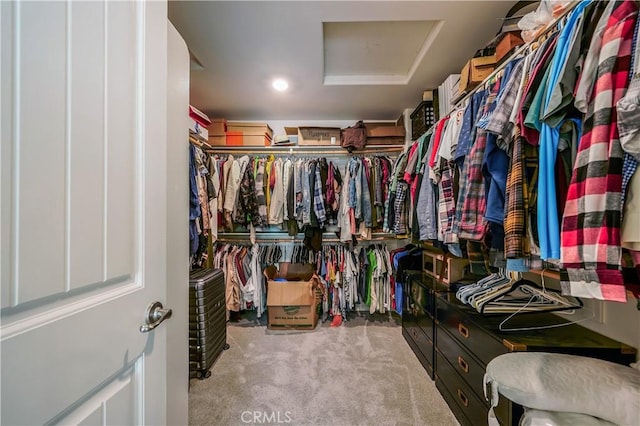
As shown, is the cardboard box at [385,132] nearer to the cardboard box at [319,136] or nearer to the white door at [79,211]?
the cardboard box at [319,136]

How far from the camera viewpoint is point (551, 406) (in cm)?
76

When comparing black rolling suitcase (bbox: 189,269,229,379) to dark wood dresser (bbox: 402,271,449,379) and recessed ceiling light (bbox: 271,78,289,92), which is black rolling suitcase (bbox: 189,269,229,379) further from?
recessed ceiling light (bbox: 271,78,289,92)

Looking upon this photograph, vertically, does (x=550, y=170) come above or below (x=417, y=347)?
above

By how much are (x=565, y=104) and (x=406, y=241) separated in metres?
2.50

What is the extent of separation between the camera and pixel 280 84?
232 cm

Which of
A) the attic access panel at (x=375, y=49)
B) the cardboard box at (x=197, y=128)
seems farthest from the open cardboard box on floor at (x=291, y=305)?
the attic access panel at (x=375, y=49)

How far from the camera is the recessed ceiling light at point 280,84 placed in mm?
2268

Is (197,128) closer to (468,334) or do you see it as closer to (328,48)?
(328,48)

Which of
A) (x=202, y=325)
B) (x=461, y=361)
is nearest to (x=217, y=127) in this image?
(x=202, y=325)

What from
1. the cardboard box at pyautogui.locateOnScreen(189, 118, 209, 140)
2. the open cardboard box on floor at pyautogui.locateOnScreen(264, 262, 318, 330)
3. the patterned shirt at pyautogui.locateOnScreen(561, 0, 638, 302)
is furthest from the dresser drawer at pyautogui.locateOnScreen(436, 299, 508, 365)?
the cardboard box at pyautogui.locateOnScreen(189, 118, 209, 140)

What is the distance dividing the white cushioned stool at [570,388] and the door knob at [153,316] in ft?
3.62

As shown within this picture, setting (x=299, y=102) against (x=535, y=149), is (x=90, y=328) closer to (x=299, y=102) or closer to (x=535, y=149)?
(x=535, y=149)

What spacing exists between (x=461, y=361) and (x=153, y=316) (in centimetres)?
153

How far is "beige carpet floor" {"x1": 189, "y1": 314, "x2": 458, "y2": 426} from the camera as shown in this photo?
1479 mm
